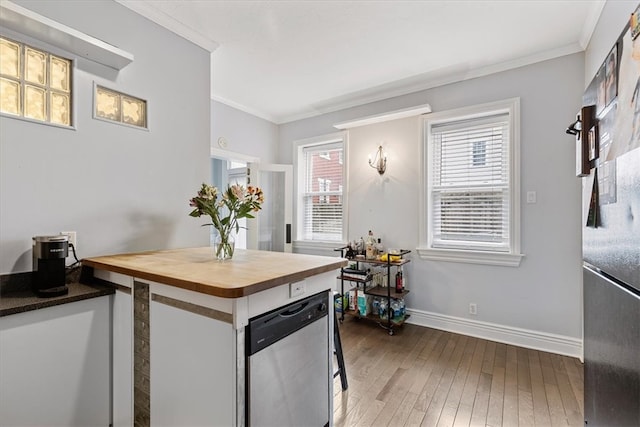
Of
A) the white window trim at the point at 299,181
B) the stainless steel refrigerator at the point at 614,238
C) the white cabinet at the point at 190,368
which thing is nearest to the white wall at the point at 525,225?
the white window trim at the point at 299,181

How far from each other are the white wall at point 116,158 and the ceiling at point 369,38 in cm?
26

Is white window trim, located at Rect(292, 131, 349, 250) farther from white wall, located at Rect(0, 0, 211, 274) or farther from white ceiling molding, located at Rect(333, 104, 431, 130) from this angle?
white wall, located at Rect(0, 0, 211, 274)

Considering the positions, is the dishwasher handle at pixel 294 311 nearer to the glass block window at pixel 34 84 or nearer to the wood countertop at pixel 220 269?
the wood countertop at pixel 220 269

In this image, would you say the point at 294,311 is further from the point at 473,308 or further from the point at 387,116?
the point at 387,116

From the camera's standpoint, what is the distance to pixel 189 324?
4.08 ft

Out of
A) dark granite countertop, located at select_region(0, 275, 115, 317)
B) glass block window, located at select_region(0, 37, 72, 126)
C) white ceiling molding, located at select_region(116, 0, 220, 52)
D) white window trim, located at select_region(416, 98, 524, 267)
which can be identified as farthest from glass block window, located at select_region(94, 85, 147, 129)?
white window trim, located at select_region(416, 98, 524, 267)

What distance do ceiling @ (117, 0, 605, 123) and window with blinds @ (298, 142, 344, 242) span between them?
1.00 metres

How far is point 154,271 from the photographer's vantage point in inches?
53.9

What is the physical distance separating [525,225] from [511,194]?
317 millimetres

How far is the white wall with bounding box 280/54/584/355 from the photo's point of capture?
2.62 m

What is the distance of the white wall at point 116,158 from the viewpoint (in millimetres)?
1579

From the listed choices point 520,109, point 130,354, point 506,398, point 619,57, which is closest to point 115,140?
point 130,354

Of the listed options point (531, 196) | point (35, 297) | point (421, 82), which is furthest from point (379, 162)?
point (35, 297)

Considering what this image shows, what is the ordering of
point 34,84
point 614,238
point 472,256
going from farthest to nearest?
1. point 472,256
2. point 34,84
3. point 614,238
